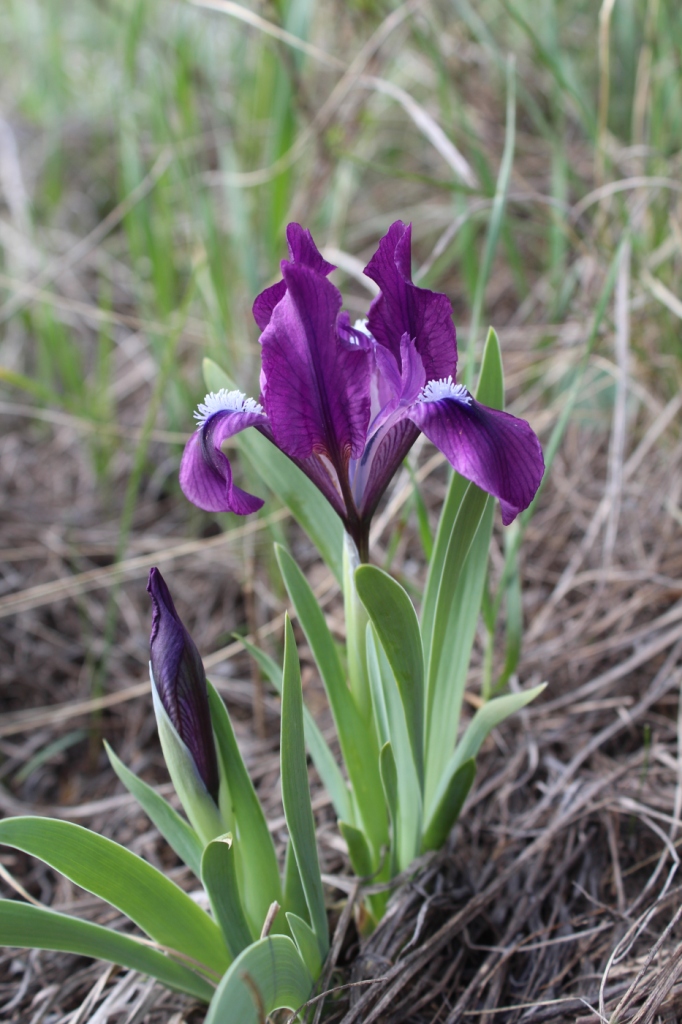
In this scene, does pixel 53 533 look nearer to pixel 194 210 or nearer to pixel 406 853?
pixel 194 210

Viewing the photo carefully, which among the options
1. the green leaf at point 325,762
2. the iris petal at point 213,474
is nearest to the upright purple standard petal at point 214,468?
the iris petal at point 213,474

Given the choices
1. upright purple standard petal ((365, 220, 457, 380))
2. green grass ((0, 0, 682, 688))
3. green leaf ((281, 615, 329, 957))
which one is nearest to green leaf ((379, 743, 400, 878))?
green leaf ((281, 615, 329, 957))

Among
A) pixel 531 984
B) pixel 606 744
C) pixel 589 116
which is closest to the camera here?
pixel 531 984

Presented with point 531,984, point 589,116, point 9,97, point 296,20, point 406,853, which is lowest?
point 531,984

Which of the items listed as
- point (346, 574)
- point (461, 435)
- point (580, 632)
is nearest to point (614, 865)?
point (580, 632)

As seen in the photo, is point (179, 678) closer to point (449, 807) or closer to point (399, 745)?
point (399, 745)

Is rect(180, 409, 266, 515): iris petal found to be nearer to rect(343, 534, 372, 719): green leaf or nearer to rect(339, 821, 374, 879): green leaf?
rect(343, 534, 372, 719): green leaf

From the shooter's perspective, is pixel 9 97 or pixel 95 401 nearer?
pixel 95 401
